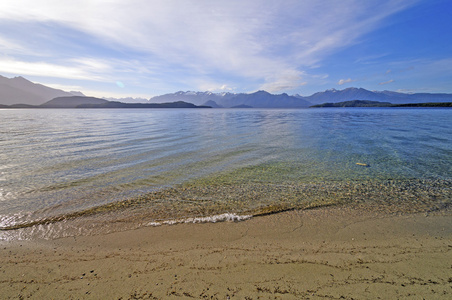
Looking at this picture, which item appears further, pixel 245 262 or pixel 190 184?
pixel 190 184

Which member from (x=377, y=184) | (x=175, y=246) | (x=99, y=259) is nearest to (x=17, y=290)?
(x=99, y=259)

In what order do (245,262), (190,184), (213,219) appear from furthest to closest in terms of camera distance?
(190,184) < (213,219) < (245,262)

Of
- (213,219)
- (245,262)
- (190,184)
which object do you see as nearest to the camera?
(245,262)

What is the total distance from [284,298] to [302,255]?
A: 1.51m

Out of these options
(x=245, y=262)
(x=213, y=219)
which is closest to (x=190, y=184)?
(x=213, y=219)

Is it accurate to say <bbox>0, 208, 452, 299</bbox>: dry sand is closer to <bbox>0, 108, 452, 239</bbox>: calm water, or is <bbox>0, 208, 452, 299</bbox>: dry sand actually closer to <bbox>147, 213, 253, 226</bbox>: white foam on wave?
<bbox>147, 213, 253, 226</bbox>: white foam on wave

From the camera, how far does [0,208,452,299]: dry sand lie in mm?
4164

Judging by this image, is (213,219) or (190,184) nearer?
(213,219)

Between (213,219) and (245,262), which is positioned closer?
(245,262)

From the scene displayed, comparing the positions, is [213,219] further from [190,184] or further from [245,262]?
[190,184]

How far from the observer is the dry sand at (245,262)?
416cm

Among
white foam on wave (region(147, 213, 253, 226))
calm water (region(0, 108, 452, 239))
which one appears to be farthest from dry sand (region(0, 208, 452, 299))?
calm water (region(0, 108, 452, 239))

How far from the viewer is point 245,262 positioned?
16.3ft

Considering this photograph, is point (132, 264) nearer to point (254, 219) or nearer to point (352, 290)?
point (254, 219)
